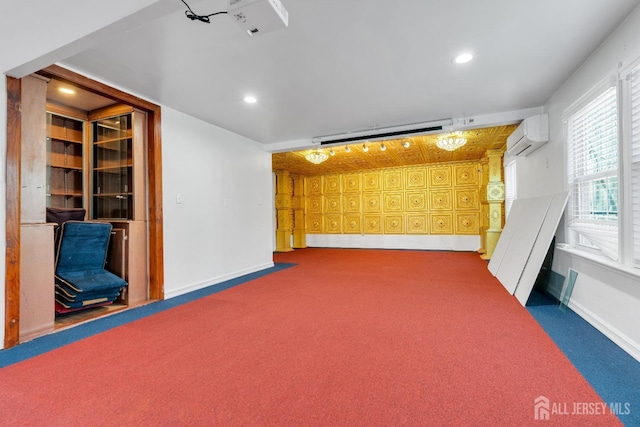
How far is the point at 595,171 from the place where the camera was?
2.80m

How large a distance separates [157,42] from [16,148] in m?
1.45

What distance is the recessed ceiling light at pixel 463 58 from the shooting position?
8.62 feet

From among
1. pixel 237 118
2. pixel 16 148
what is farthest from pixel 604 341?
pixel 16 148

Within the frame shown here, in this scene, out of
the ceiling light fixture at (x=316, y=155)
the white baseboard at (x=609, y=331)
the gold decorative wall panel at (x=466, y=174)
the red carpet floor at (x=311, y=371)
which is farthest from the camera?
the gold decorative wall panel at (x=466, y=174)

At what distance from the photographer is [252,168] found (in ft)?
17.9

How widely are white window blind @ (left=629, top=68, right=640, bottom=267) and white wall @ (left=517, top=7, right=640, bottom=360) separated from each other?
163mm

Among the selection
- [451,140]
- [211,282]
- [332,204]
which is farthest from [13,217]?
[332,204]

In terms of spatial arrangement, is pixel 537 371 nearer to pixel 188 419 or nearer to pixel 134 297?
pixel 188 419

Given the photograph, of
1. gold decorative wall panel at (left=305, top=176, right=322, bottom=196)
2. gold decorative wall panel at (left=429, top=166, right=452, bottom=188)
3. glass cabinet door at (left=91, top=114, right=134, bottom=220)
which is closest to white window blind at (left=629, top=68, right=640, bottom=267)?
glass cabinet door at (left=91, top=114, right=134, bottom=220)

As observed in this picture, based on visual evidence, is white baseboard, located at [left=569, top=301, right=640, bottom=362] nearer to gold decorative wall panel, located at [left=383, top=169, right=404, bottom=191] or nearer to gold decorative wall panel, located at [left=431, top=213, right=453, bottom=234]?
gold decorative wall panel, located at [left=431, top=213, right=453, bottom=234]

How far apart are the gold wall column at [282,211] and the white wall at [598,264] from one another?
6.52 metres

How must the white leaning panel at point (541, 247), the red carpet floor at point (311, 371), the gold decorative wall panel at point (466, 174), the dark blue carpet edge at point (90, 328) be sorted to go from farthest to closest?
the gold decorative wall panel at point (466, 174), the white leaning panel at point (541, 247), the dark blue carpet edge at point (90, 328), the red carpet floor at point (311, 371)

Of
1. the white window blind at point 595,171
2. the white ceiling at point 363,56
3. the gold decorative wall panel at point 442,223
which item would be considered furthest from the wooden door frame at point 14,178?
the gold decorative wall panel at point 442,223

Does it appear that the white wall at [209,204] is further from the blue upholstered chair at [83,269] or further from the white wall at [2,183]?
the white wall at [2,183]
